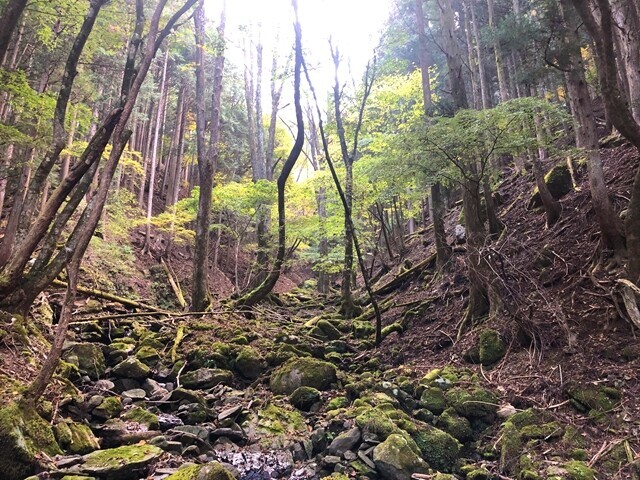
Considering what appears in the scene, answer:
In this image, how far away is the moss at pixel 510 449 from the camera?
495 centimetres

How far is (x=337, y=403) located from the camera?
7031 millimetres

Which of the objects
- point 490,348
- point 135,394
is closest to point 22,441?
point 135,394

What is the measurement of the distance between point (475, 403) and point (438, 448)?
1124mm

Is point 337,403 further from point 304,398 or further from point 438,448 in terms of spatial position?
point 438,448

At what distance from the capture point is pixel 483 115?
24.4ft

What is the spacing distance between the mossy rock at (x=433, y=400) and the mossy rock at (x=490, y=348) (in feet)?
4.44

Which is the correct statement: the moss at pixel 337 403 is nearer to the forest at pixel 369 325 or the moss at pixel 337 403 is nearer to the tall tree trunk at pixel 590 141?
the forest at pixel 369 325

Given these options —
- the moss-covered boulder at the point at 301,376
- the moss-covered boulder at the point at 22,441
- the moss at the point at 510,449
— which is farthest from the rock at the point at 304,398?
the moss-covered boulder at the point at 22,441

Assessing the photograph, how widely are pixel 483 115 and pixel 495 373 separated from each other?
4585 millimetres

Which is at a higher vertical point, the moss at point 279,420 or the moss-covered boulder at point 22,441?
the moss-covered boulder at point 22,441

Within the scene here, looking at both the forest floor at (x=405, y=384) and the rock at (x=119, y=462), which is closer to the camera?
the rock at (x=119, y=462)

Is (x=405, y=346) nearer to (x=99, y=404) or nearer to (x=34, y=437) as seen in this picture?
(x=99, y=404)

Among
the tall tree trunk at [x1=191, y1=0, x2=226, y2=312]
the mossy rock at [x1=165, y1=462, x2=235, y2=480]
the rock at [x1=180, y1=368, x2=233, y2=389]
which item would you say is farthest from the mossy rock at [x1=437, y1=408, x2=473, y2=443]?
the tall tree trunk at [x1=191, y1=0, x2=226, y2=312]

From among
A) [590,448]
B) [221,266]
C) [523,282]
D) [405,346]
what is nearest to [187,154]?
[221,266]
